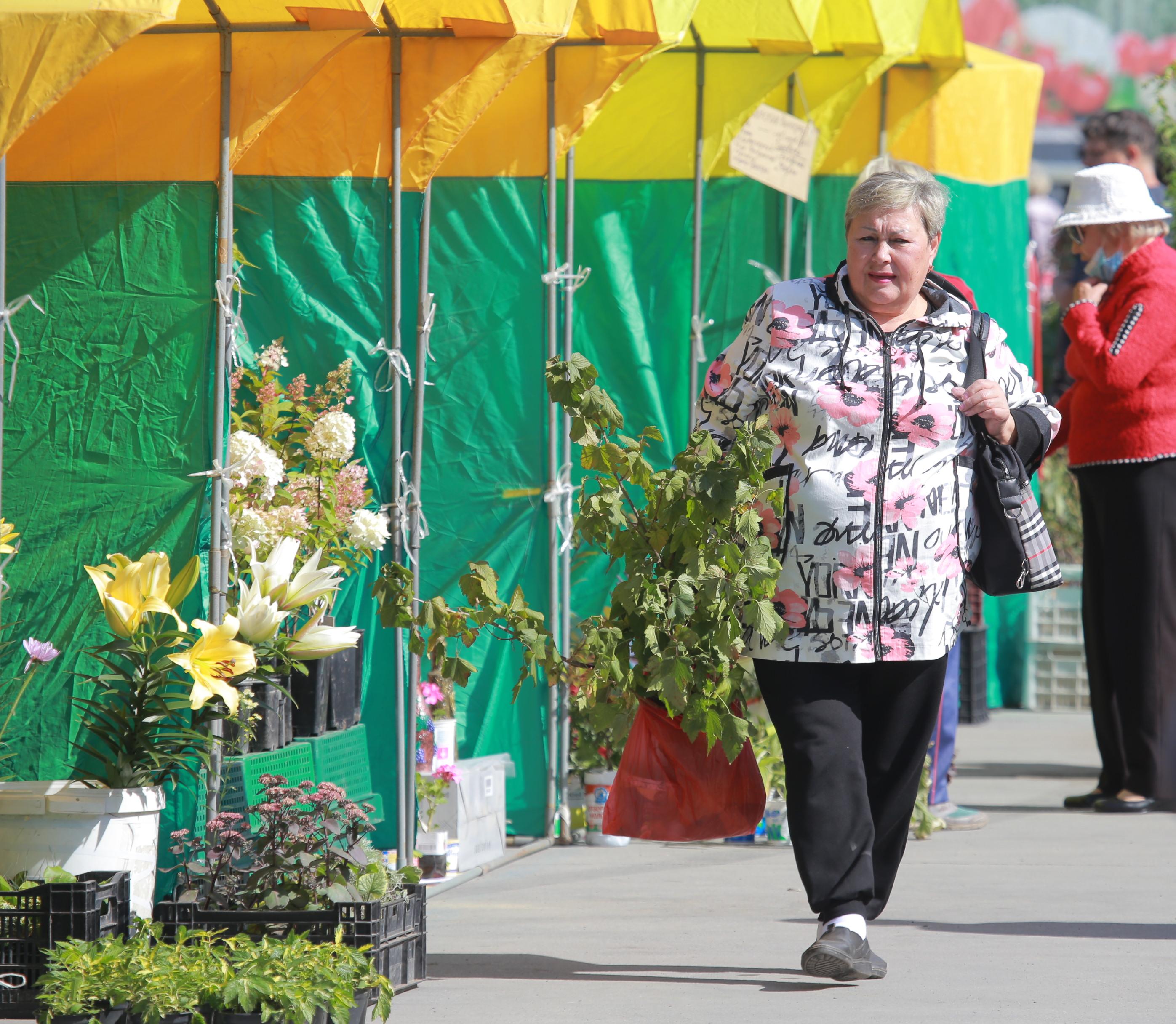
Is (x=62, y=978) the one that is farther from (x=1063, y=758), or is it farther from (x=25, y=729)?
(x=1063, y=758)

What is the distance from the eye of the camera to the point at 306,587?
4.29 m

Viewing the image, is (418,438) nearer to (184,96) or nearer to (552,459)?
(552,459)

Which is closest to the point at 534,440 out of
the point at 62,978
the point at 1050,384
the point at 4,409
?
the point at 4,409

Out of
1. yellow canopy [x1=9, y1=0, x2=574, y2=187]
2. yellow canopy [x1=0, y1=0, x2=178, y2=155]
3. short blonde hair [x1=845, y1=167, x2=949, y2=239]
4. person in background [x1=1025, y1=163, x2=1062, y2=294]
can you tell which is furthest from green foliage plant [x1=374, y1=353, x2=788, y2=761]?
person in background [x1=1025, y1=163, x2=1062, y2=294]

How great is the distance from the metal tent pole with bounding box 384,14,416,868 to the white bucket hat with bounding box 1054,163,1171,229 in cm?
255

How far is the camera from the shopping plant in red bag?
393 cm

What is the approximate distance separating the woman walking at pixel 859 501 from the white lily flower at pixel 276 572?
1.06m

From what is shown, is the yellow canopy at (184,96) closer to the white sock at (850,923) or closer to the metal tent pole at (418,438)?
the metal tent pole at (418,438)

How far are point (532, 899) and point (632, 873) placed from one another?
0.54 m

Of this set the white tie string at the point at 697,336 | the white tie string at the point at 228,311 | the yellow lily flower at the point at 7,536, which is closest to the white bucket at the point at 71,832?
the yellow lily flower at the point at 7,536

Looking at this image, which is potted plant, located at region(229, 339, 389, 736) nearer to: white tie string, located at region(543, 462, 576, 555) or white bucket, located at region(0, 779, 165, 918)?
white tie string, located at region(543, 462, 576, 555)

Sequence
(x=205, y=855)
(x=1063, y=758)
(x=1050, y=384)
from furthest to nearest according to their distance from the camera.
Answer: (x=1050, y=384) → (x=1063, y=758) → (x=205, y=855)

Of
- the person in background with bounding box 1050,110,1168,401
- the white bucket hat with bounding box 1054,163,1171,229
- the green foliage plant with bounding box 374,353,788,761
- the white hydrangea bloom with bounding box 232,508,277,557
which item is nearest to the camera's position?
the green foliage plant with bounding box 374,353,788,761

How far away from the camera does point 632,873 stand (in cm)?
568
